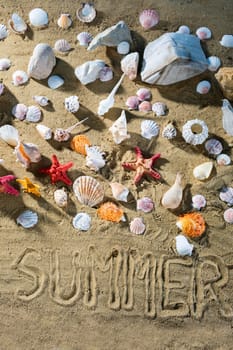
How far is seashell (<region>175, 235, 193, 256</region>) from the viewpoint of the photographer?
2.47 meters

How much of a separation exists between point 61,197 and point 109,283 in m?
0.42

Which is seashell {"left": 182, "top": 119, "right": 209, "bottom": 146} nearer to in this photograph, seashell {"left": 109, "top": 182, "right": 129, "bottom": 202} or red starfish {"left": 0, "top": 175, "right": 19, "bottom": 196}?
seashell {"left": 109, "top": 182, "right": 129, "bottom": 202}

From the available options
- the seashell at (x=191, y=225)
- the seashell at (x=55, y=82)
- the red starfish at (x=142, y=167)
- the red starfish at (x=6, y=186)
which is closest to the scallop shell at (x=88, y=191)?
the red starfish at (x=142, y=167)

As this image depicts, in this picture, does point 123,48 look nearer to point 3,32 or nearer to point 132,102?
point 132,102

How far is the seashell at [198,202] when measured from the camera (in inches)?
99.7

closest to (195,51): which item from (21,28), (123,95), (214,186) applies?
(123,95)

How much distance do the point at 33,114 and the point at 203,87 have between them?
0.79m

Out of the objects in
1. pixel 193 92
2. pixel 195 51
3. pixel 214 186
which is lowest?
pixel 214 186

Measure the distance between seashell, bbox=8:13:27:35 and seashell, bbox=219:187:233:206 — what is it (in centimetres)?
119

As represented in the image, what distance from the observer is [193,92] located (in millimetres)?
2699

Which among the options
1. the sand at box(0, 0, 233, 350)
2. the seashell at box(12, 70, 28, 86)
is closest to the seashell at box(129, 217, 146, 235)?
the sand at box(0, 0, 233, 350)

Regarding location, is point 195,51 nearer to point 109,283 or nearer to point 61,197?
point 61,197

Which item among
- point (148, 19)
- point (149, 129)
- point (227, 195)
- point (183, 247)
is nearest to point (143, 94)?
point (149, 129)

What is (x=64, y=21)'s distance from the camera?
2756 mm
